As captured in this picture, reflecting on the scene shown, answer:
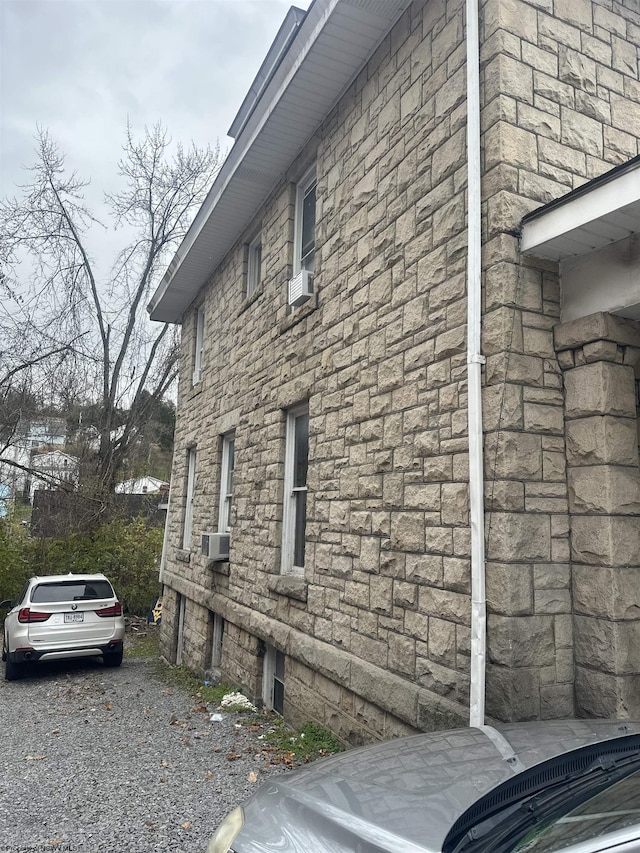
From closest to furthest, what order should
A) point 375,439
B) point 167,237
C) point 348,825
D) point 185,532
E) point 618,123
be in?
1. point 348,825
2. point 618,123
3. point 375,439
4. point 185,532
5. point 167,237

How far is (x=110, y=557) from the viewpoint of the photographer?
1661 cm

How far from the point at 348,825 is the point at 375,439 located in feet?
11.9

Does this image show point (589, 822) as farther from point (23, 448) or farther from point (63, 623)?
point (23, 448)

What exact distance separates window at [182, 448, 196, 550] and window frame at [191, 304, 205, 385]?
145 cm

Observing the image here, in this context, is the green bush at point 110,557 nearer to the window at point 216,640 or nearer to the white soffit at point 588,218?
the window at point 216,640

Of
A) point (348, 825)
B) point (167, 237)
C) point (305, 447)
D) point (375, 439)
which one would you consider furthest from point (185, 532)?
point (167, 237)

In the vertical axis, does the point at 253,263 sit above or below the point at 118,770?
above

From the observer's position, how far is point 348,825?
1802 millimetres

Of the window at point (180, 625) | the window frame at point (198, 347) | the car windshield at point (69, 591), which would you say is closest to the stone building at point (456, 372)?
the window at point (180, 625)

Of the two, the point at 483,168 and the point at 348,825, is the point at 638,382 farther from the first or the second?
the point at 348,825

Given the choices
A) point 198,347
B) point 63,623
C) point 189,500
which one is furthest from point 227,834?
point 198,347

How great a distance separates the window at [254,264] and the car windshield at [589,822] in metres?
8.67

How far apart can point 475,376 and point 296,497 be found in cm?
363

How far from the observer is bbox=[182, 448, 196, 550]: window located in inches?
458
